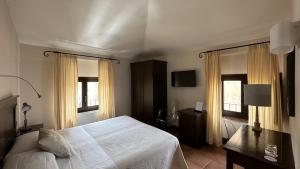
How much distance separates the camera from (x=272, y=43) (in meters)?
1.13

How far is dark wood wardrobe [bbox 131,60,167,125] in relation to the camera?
3970mm

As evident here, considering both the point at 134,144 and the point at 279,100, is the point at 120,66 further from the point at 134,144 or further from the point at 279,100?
the point at 279,100

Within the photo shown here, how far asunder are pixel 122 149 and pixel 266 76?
8.57 ft

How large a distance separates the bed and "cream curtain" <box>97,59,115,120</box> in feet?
4.29

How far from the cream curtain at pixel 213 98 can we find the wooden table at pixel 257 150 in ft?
3.91

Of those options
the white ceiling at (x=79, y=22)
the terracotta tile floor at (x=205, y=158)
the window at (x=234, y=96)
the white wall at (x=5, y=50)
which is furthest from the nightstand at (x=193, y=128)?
the white wall at (x=5, y=50)

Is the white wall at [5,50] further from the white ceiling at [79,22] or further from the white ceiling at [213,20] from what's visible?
the white ceiling at [213,20]

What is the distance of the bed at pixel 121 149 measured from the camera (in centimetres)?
152

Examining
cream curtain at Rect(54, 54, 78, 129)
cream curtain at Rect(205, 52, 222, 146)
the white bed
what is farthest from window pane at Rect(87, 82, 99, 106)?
cream curtain at Rect(205, 52, 222, 146)

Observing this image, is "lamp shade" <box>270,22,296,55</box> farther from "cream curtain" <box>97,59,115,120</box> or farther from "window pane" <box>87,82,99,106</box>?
"window pane" <box>87,82,99,106</box>

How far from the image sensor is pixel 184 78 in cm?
372

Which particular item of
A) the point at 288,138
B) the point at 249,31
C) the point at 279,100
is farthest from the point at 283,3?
the point at 288,138

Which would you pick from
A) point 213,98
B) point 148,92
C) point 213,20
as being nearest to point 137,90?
point 148,92

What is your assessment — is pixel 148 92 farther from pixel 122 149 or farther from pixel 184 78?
pixel 122 149
